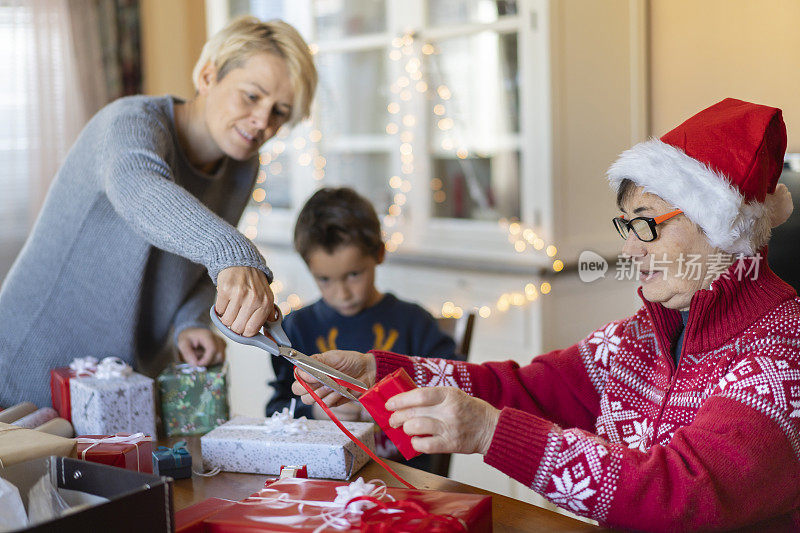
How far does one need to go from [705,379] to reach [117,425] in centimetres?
99

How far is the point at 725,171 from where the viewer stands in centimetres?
119

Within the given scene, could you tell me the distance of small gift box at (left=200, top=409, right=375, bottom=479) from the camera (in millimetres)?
1268

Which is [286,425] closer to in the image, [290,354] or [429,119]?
[290,354]

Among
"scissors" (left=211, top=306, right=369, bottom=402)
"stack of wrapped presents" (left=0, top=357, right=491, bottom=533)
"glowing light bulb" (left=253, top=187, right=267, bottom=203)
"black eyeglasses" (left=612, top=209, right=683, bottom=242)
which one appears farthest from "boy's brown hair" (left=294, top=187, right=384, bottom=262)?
"glowing light bulb" (left=253, top=187, right=267, bottom=203)

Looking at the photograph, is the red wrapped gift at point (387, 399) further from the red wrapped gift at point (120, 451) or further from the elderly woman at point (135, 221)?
the elderly woman at point (135, 221)

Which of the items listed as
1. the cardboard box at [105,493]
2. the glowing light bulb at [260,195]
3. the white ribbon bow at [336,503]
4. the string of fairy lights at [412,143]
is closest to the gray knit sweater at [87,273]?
the cardboard box at [105,493]

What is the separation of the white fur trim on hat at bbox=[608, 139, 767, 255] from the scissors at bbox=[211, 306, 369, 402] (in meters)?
0.54

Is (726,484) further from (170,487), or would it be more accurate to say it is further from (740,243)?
(170,487)

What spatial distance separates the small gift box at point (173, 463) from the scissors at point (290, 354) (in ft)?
0.75

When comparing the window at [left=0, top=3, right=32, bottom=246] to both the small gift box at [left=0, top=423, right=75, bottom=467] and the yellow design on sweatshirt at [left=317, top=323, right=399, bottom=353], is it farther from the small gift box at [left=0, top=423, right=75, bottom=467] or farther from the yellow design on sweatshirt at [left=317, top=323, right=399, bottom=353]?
the small gift box at [left=0, top=423, right=75, bottom=467]

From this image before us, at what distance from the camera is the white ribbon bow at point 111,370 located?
150 cm

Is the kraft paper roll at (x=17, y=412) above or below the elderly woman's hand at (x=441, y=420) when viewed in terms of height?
below

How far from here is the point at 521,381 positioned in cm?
145

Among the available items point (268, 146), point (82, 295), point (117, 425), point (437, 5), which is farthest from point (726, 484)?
point (268, 146)
